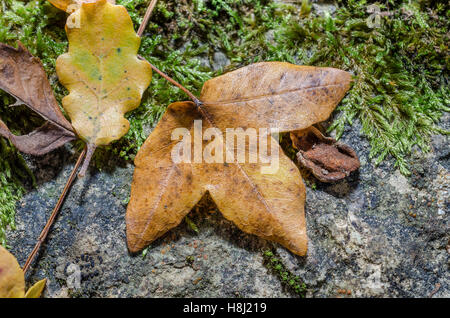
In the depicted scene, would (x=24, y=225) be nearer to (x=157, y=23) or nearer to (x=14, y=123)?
(x=14, y=123)

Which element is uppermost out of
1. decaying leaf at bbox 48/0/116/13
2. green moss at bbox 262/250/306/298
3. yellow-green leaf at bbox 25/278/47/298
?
decaying leaf at bbox 48/0/116/13

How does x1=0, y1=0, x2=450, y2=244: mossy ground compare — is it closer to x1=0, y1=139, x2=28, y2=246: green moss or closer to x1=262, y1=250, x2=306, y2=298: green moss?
x1=0, y1=139, x2=28, y2=246: green moss

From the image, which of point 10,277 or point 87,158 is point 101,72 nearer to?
point 87,158

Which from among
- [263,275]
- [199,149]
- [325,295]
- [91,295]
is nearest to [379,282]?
[325,295]

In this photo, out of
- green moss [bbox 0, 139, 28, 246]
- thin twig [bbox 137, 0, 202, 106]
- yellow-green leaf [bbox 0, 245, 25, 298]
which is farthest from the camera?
green moss [bbox 0, 139, 28, 246]

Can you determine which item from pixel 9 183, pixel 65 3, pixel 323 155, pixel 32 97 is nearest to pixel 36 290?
pixel 9 183

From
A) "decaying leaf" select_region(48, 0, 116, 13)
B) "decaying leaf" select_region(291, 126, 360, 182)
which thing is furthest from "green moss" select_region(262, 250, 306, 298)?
"decaying leaf" select_region(48, 0, 116, 13)

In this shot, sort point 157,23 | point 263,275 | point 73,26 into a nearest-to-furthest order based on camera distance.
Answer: point 73,26 → point 263,275 → point 157,23
